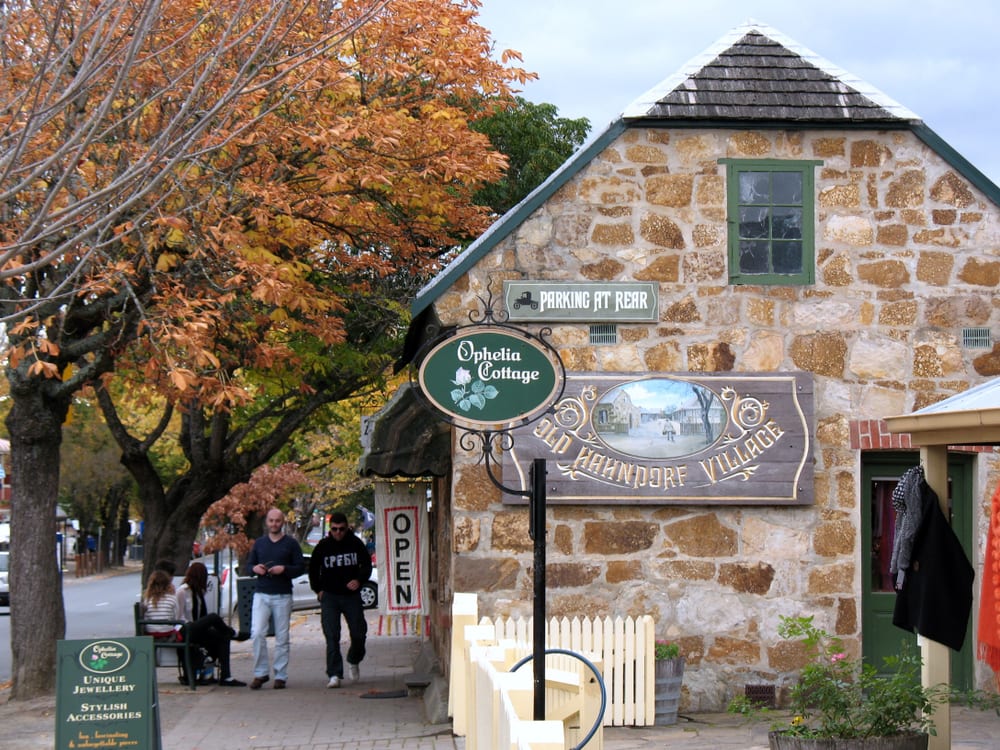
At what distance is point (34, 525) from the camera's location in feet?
45.2

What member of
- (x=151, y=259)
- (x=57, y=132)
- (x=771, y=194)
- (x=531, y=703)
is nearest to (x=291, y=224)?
(x=151, y=259)

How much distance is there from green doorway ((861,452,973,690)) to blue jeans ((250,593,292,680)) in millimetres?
5865

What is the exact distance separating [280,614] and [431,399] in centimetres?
680

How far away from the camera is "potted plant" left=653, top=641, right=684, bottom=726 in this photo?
10680 mm

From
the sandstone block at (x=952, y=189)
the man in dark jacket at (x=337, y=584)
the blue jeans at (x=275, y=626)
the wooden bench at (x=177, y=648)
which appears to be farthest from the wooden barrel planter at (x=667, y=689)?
the wooden bench at (x=177, y=648)

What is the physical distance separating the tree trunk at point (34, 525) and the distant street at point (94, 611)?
8.01 feet

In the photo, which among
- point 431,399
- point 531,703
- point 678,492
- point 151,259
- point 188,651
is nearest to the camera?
point 531,703

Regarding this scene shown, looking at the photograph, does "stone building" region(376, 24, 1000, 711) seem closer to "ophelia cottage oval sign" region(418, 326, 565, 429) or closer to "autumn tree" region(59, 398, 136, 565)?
"ophelia cottage oval sign" region(418, 326, 565, 429)

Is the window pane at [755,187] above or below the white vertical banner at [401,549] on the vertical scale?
above

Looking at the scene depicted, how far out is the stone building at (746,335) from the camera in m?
11.1

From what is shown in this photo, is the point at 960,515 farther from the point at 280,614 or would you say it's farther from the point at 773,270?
the point at 280,614

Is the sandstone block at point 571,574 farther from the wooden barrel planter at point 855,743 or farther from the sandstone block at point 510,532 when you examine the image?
the wooden barrel planter at point 855,743

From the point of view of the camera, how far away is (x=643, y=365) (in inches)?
443

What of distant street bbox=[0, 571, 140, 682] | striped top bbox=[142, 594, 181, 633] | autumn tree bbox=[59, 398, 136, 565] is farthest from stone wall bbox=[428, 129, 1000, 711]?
autumn tree bbox=[59, 398, 136, 565]
